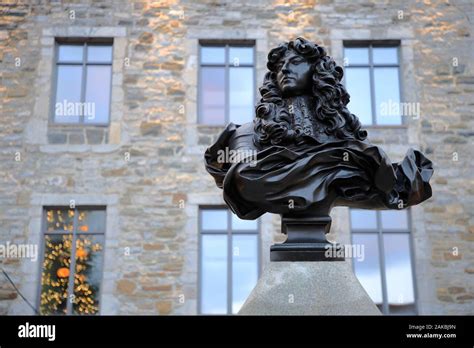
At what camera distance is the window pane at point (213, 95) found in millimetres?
12555

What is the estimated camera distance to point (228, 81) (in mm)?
12844

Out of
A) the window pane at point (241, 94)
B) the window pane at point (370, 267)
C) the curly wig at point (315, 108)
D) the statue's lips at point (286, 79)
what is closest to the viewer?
the curly wig at point (315, 108)

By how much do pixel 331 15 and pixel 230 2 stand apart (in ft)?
6.58

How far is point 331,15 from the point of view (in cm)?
1282

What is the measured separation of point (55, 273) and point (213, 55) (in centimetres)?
511

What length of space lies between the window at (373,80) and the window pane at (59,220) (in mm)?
5759

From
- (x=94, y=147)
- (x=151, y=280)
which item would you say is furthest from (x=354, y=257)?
(x=94, y=147)

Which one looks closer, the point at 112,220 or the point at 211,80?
the point at 112,220

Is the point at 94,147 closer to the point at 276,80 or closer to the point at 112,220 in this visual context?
the point at 112,220

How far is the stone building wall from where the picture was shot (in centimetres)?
1128

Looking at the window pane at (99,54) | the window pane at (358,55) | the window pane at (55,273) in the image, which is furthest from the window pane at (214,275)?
the window pane at (358,55)

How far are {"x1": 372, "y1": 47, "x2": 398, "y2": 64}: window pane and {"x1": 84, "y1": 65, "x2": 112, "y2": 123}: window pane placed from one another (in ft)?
17.2

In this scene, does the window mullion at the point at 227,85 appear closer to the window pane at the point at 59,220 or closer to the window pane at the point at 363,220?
the window pane at the point at 363,220

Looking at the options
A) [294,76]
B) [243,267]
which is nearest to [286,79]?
[294,76]
